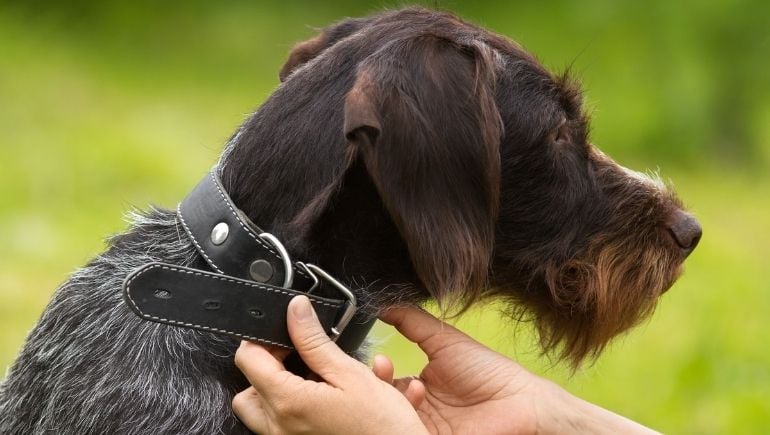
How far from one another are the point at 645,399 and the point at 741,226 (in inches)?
189

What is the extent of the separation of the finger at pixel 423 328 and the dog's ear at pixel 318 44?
0.86m

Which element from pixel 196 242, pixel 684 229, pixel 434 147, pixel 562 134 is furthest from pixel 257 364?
pixel 684 229

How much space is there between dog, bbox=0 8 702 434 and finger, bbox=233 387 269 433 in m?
0.06

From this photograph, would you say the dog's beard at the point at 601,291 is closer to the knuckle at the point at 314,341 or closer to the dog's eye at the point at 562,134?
the dog's eye at the point at 562,134

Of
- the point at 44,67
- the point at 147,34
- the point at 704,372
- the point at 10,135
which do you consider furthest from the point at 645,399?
the point at 147,34

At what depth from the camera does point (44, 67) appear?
1344 cm

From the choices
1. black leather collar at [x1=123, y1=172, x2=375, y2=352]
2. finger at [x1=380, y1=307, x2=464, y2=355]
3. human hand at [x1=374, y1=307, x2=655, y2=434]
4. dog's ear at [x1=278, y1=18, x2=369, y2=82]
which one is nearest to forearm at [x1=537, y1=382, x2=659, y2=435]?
human hand at [x1=374, y1=307, x2=655, y2=434]

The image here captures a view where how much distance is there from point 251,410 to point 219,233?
0.49m

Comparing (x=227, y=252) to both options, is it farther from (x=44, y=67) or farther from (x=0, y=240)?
(x=44, y=67)

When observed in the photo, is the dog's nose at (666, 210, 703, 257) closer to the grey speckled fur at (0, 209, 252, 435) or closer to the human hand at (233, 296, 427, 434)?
the human hand at (233, 296, 427, 434)

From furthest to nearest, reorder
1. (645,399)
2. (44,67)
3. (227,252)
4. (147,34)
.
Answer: (147,34), (44,67), (645,399), (227,252)

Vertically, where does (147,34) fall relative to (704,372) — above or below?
below

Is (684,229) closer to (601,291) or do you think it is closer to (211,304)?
(601,291)

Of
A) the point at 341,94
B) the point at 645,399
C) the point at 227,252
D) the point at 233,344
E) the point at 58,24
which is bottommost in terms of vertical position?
the point at 58,24
